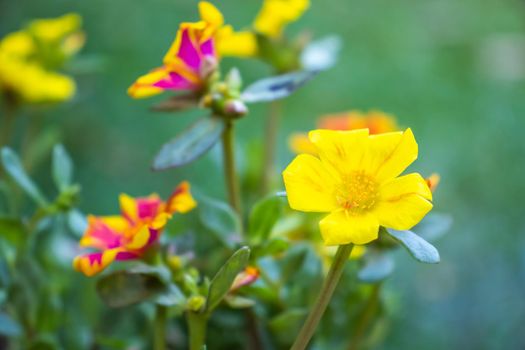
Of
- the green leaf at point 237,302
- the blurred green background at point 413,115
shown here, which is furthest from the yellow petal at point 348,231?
the blurred green background at point 413,115

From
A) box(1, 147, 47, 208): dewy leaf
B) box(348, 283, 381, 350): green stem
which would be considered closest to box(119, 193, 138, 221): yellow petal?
box(1, 147, 47, 208): dewy leaf

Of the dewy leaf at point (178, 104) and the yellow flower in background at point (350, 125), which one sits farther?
the yellow flower in background at point (350, 125)

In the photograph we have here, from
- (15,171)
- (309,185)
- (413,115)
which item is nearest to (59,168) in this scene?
(15,171)

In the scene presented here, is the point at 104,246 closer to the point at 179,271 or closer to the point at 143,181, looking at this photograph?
the point at 179,271

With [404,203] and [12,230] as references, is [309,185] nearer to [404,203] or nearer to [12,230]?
[404,203]

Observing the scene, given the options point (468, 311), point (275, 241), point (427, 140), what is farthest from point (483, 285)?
point (275, 241)

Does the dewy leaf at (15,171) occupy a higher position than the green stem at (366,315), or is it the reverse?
the dewy leaf at (15,171)

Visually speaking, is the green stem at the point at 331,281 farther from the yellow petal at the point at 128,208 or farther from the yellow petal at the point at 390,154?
the yellow petal at the point at 128,208

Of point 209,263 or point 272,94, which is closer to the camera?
point 272,94
